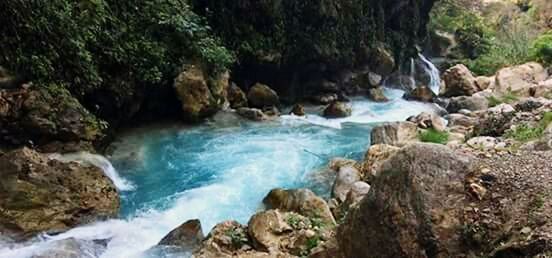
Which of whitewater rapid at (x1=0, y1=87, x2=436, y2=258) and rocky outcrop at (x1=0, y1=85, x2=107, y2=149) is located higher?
rocky outcrop at (x1=0, y1=85, x2=107, y2=149)

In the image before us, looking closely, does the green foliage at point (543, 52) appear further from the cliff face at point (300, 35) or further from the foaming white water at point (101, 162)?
the foaming white water at point (101, 162)

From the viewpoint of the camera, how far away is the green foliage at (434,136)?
10550 millimetres

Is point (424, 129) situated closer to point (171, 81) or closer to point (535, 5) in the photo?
point (171, 81)

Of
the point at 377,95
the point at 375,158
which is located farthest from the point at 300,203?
the point at 377,95

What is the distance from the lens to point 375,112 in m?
17.5

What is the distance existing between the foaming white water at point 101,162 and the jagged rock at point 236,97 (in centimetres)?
577

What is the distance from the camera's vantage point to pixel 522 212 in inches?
160

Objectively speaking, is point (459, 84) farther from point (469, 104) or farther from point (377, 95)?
point (469, 104)

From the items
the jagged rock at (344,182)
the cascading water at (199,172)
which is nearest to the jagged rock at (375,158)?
the jagged rock at (344,182)

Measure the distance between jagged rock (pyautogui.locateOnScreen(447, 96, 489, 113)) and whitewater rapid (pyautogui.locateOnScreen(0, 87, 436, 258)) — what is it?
3.25 m

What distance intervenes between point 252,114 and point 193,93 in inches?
78.9

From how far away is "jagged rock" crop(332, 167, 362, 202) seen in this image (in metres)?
8.63

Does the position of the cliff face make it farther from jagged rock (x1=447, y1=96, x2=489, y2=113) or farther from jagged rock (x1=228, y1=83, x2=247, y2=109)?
jagged rock (x1=447, y1=96, x2=489, y2=113)

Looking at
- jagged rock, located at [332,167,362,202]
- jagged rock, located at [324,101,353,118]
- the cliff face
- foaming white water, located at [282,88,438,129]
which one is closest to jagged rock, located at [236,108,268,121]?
foaming white water, located at [282,88,438,129]
